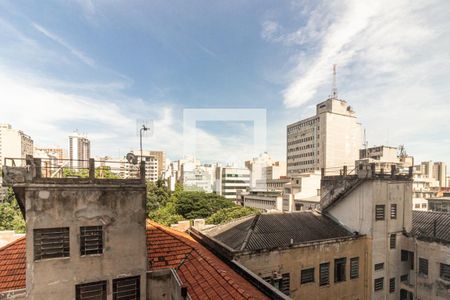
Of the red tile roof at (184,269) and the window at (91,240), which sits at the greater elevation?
the window at (91,240)

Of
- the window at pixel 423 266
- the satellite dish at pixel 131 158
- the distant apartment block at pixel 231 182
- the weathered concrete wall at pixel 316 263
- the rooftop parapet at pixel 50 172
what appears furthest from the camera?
the distant apartment block at pixel 231 182

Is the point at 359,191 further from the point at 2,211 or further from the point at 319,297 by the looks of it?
the point at 2,211

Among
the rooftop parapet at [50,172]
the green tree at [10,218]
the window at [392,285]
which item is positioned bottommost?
the window at [392,285]

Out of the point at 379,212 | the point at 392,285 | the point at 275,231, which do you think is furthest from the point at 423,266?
the point at 275,231

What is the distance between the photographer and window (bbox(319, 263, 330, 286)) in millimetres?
18469

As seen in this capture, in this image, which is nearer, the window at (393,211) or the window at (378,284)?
the window at (378,284)

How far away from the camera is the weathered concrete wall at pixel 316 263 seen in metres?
16.4

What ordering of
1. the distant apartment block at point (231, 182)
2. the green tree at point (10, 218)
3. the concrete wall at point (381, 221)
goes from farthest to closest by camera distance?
the distant apartment block at point (231, 182), the green tree at point (10, 218), the concrete wall at point (381, 221)

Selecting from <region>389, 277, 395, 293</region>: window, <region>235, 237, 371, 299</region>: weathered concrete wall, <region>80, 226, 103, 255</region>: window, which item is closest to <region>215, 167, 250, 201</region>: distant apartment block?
Answer: <region>389, 277, 395, 293</region>: window

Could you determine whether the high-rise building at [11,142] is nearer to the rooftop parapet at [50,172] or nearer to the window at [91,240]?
the rooftop parapet at [50,172]

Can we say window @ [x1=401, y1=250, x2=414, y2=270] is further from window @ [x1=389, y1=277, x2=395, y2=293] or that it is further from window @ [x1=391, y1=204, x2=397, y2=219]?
window @ [x1=391, y1=204, x2=397, y2=219]

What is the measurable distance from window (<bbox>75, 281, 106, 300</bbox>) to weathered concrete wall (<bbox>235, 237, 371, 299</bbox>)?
7683 millimetres

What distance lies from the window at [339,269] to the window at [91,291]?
1659 cm

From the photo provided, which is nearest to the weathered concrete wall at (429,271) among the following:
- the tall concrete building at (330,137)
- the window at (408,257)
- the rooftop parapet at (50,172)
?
the window at (408,257)
